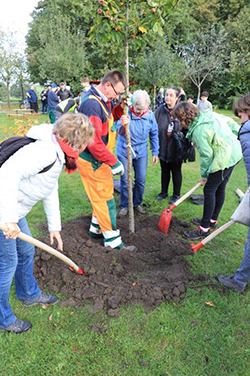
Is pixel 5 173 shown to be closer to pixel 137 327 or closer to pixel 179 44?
pixel 137 327

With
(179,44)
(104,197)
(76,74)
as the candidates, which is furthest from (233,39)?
(104,197)

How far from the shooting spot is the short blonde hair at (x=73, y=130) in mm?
2162

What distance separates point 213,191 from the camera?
405 cm

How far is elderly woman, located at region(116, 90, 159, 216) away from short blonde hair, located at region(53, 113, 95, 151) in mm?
2242

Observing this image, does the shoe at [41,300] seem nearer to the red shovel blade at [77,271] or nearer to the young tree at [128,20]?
the red shovel blade at [77,271]

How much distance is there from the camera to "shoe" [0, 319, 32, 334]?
2557 millimetres

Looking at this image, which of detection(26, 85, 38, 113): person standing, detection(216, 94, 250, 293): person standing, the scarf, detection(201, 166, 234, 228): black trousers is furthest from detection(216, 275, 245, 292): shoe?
detection(26, 85, 38, 113): person standing

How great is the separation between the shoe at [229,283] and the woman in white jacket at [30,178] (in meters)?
1.96

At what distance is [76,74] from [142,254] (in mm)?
18828

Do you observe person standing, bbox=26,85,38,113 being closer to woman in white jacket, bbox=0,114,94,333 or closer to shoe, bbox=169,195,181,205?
shoe, bbox=169,195,181,205

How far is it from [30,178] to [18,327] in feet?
4.57

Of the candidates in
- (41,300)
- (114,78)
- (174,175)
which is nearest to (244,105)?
(114,78)

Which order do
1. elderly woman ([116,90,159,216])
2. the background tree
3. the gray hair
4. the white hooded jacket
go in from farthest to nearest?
1. the background tree
2. elderly woman ([116,90,159,216])
3. the gray hair
4. the white hooded jacket

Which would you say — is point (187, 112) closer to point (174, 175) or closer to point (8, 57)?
point (174, 175)
